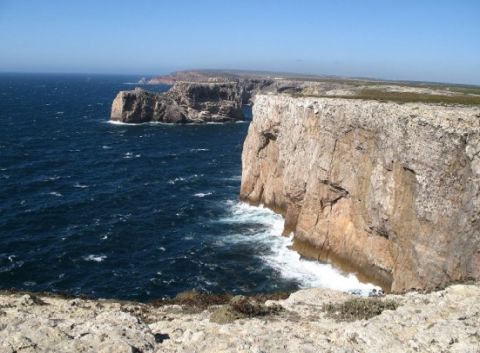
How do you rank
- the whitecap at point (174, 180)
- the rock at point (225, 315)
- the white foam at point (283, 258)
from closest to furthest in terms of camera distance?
the rock at point (225, 315), the white foam at point (283, 258), the whitecap at point (174, 180)

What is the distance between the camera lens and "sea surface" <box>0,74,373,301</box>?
134 ft

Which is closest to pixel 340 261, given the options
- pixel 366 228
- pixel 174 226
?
pixel 366 228

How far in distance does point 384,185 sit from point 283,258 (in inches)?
518

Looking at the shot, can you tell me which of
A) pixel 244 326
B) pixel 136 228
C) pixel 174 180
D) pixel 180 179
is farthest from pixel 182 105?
pixel 244 326

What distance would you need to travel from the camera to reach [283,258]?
147 feet

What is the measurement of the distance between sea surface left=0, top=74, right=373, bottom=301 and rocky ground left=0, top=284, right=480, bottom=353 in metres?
20.3

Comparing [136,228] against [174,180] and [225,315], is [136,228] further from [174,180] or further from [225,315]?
[225,315]

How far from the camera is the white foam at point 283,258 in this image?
38844 millimetres

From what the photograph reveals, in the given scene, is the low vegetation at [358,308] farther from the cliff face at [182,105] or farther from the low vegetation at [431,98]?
the cliff face at [182,105]

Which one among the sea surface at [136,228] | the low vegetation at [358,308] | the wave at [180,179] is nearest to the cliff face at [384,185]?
the sea surface at [136,228]

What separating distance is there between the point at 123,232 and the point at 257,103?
23.3m

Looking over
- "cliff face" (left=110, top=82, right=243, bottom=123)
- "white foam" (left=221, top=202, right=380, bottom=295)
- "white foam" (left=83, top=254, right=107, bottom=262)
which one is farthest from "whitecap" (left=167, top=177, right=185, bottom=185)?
"cliff face" (left=110, top=82, right=243, bottom=123)

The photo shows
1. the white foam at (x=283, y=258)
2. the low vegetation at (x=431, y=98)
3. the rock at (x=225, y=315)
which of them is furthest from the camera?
the low vegetation at (x=431, y=98)

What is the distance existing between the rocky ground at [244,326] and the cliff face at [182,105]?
121 m
